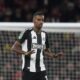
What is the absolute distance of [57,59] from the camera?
856 centimetres

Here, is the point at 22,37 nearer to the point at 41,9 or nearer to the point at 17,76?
the point at 17,76

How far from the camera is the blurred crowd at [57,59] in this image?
8500 millimetres

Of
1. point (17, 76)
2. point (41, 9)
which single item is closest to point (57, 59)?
point (17, 76)

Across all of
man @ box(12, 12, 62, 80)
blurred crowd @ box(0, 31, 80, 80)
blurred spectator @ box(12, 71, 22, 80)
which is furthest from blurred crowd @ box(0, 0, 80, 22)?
man @ box(12, 12, 62, 80)

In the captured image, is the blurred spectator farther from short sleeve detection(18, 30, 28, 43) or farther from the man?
short sleeve detection(18, 30, 28, 43)

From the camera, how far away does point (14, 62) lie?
28.0 ft

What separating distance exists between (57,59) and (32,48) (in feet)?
4.31

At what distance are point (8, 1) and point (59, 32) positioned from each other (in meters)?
3.41

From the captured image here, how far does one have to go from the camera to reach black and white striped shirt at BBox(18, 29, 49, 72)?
730 cm

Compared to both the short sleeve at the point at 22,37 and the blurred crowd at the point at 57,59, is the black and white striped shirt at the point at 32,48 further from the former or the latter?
the blurred crowd at the point at 57,59

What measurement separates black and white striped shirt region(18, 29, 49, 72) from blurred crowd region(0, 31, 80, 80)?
3.69 feet

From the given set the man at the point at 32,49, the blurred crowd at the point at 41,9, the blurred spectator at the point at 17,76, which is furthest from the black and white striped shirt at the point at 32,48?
the blurred crowd at the point at 41,9

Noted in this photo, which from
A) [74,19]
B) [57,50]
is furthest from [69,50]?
[74,19]

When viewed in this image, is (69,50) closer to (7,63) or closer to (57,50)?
(57,50)
